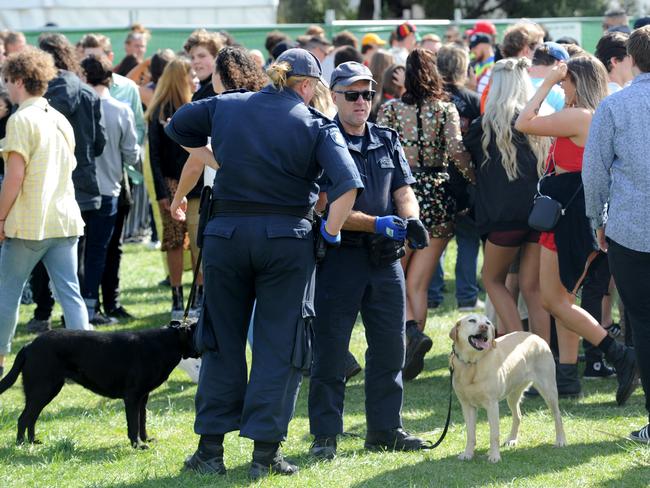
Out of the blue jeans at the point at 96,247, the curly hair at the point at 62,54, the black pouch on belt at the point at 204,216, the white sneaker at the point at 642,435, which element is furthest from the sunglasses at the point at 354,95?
the blue jeans at the point at 96,247

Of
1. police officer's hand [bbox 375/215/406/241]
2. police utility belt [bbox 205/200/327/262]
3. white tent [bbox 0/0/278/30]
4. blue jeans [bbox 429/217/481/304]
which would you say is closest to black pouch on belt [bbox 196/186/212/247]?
police utility belt [bbox 205/200/327/262]

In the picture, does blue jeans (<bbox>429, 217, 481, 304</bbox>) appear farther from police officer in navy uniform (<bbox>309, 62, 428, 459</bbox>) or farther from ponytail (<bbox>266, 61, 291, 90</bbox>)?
ponytail (<bbox>266, 61, 291, 90</bbox>)

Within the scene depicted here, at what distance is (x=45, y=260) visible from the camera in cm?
671

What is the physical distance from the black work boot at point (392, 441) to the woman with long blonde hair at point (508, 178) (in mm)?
1848

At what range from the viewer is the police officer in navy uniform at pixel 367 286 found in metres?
5.17

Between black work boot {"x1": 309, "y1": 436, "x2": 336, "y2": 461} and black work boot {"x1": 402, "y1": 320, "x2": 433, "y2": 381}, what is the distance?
1661 millimetres

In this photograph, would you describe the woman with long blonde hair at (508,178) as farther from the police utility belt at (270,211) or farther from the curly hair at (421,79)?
the police utility belt at (270,211)

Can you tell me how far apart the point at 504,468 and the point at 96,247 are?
4.46 meters

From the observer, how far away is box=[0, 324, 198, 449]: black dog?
5430mm

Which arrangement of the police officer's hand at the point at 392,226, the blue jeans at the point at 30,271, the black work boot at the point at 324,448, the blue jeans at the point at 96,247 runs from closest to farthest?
the police officer's hand at the point at 392,226
the black work boot at the point at 324,448
the blue jeans at the point at 30,271
the blue jeans at the point at 96,247

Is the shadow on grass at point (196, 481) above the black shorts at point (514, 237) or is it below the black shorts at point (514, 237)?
below

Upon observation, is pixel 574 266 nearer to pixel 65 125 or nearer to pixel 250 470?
pixel 250 470

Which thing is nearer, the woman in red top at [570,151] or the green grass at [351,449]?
the green grass at [351,449]

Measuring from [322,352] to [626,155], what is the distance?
5.90ft
